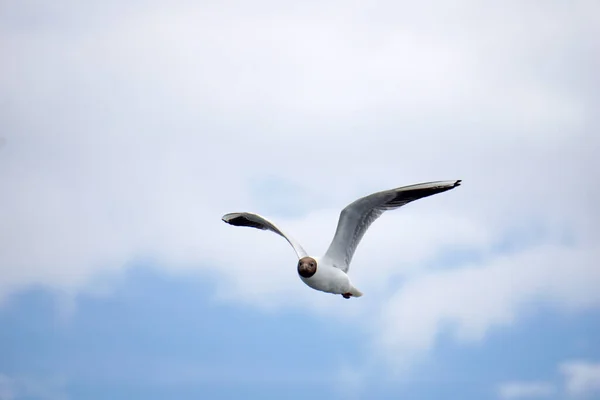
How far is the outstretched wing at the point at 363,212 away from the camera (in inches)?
530

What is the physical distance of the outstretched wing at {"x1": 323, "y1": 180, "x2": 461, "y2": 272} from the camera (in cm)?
1346

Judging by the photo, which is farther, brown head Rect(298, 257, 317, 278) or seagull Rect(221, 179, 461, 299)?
brown head Rect(298, 257, 317, 278)

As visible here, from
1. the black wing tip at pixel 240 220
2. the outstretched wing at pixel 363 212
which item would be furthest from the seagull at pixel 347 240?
the black wing tip at pixel 240 220

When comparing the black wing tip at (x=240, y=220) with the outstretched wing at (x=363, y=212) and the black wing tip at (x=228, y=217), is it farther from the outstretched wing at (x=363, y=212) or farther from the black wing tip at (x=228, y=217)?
the outstretched wing at (x=363, y=212)

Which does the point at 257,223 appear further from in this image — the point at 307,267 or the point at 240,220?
the point at 307,267

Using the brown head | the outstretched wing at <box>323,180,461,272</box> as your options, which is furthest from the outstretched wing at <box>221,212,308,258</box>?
the outstretched wing at <box>323,180,461,272</box>

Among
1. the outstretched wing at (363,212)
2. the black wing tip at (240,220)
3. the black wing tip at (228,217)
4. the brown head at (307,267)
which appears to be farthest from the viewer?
the black wing tip at (228,217)

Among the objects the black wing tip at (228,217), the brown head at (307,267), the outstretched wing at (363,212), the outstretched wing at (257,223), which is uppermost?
the black wing tip at (228,217)

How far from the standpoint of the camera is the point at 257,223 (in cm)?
1634

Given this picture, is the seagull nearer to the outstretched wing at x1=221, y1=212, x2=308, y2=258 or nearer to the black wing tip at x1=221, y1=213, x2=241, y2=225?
the outstretched wing at x1=221, y1=212, x2=308, y2=258

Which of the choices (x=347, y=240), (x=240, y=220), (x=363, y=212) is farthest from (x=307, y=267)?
(x=240, y=220)

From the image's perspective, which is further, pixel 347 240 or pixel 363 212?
pixel 347 240

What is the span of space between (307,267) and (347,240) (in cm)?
99

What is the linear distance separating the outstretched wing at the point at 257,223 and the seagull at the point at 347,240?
0.02 m
